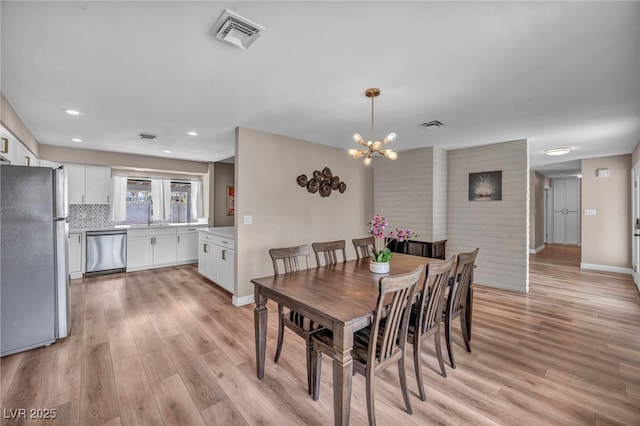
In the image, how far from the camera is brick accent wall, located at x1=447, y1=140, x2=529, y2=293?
4.24m

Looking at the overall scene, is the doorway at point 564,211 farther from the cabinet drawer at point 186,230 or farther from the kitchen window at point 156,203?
the kitchen window at point 156,203

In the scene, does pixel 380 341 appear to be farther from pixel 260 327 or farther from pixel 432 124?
pixel 432 124

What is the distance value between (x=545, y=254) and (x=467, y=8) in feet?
27.6

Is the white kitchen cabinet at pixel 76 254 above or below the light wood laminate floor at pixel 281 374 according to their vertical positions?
above

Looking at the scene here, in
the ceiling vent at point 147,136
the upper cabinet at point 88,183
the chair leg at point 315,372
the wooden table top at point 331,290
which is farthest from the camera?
the upper cabinet at point 88,183

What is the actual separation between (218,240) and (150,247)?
2.21m

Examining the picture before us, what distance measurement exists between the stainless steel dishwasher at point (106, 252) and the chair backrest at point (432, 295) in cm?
568

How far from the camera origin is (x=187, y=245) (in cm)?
614

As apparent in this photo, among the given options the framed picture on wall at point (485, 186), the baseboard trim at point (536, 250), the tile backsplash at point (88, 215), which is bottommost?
the baseboard trim at point (536, 250)

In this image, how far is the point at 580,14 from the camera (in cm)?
150

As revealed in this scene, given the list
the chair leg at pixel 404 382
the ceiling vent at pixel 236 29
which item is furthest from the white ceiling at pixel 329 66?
the chair leg at pixel 404 382

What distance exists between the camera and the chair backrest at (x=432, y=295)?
1.85m

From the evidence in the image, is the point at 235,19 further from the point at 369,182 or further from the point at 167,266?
the point at 167,266

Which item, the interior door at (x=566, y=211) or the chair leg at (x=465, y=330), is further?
the interior door at (x=566, y=211)
